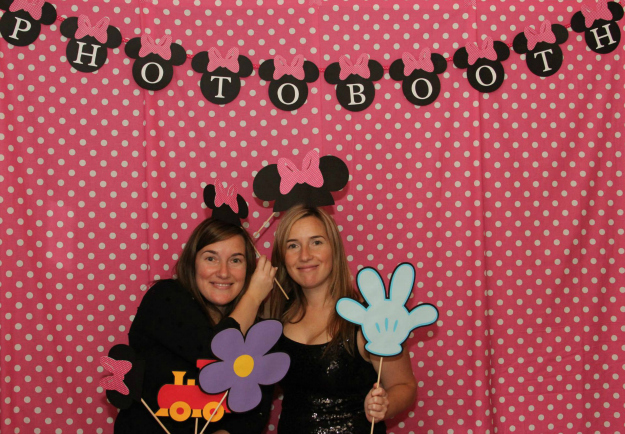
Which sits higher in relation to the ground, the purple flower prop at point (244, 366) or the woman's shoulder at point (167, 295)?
the woman's shoulder at point (167, 295)

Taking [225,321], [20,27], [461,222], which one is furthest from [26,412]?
[461,222]

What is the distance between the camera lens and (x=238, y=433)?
1692 millimetres

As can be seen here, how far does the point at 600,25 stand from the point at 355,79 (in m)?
0.96

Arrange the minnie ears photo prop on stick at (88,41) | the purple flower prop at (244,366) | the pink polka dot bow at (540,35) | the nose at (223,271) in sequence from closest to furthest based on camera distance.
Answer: the purple flower prop at (244,366) → the nose at (223,271) → the minnie ears photo prop on stick at (88,41) → the pink polka dot bow at (540,35)

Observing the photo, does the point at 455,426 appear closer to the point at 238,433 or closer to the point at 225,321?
the point at 238,433

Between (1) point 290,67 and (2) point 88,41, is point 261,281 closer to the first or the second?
(1) point 290,67

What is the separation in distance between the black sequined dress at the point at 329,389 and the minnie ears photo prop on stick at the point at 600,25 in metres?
1.49

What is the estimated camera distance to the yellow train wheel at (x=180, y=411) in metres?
1.51

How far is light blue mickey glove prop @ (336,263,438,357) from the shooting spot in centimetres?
153

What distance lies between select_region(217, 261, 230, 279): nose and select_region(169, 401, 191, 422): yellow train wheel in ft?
1.29

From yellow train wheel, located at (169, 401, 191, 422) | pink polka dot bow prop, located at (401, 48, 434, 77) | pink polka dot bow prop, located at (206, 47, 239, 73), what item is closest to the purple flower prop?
yellow train wheel, located at (169, 401, 191, 422)

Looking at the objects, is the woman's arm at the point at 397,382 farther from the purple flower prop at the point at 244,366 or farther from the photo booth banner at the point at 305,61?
the photo booth banner at the point at 305,61

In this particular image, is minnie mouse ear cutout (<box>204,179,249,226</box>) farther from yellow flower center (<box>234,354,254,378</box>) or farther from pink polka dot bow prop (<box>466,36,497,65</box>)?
pink polka dot bow prop (<box>466,36,497,65</box>)

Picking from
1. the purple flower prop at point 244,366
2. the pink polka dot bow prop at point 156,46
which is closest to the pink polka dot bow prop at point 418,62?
the pink polka dot bow prop at point 156,46
